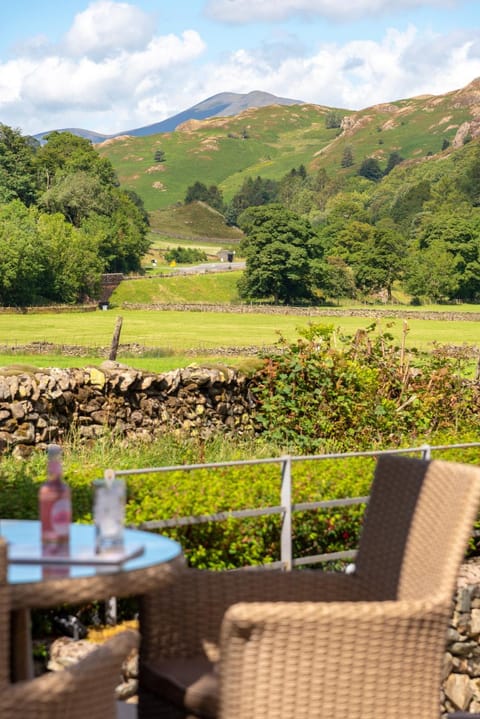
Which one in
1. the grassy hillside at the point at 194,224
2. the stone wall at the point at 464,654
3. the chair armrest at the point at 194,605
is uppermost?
the grassy hillside at the point at 194,224

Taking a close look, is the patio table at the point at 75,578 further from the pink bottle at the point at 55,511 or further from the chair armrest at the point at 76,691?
the chair armrest at the point at 76,691

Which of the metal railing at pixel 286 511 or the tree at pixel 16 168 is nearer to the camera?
the metal railing at pixel 286 511

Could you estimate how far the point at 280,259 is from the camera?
91562mm

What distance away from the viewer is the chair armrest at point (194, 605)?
12.7 ft

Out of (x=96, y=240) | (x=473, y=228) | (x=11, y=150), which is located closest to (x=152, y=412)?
(x=96, y=240)

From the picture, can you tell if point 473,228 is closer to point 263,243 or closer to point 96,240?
point 263,243

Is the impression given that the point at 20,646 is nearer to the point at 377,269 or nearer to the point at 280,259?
the point at 280,259

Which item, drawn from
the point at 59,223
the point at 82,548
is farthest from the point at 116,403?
the point at 59,223

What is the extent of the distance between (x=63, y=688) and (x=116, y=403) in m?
10.4

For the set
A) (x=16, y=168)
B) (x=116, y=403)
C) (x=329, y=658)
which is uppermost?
(x=16, y=168)

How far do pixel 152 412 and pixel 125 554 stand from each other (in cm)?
1028

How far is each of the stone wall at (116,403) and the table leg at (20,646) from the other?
28.2ft

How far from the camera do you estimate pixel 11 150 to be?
385ft

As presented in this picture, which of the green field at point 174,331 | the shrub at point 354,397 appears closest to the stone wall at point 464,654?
the shrub at point 354,397
